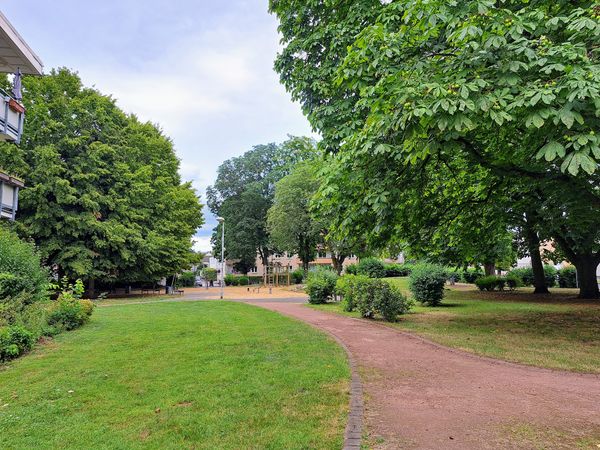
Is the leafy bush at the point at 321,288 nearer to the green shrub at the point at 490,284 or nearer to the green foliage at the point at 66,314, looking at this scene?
the green shrub at the point at 490,284

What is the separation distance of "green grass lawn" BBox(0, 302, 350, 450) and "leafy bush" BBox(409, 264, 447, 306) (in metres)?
10.1

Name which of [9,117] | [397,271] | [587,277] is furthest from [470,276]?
[9,117]

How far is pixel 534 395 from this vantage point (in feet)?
18.0

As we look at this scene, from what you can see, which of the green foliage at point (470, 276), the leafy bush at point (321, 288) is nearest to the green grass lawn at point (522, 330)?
the leafy bush at point (321, 288)

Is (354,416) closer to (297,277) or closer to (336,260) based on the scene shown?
(336,260)

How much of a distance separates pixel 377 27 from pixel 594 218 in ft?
28.8

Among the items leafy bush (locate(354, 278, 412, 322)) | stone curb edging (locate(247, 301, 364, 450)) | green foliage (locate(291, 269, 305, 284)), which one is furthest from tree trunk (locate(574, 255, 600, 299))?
A: green foliage (locate(291, 269, 305, 284))

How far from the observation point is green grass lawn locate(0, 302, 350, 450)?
403 cm

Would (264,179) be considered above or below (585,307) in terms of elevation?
above

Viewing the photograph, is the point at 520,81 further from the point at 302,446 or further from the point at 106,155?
the point at 106,155

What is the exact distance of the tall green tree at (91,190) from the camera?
24.8m

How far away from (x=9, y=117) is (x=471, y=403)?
16.2 m

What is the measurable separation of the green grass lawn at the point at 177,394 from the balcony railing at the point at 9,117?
27.8ft

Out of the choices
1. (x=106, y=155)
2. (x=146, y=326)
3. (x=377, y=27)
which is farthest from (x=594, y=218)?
(x=106, y=155)
